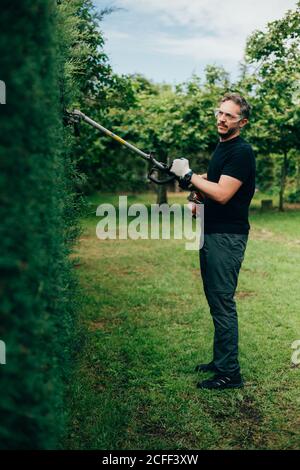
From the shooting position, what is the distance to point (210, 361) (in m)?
4.77

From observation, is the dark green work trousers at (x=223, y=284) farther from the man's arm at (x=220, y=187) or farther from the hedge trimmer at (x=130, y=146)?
the hedge trimmer at (x=130, y=146)

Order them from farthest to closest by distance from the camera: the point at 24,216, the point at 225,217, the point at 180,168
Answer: the point at 225,217, the point at 180,168, the point at 24,216

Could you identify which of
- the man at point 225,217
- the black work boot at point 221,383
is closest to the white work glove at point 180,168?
the man at point 225,217

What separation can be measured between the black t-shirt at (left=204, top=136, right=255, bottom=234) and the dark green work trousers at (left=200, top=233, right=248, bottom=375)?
9cm

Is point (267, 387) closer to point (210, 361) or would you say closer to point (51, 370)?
point (210, 361)

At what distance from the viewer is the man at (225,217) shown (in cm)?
382

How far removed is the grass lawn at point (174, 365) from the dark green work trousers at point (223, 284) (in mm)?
342

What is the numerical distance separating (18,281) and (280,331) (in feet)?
14.4

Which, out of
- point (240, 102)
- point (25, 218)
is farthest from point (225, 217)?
point (25, 218)

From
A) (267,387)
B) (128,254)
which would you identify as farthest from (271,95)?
(267,387)

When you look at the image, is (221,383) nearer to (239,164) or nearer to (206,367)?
(206,367)

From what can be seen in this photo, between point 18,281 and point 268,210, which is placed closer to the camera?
point 18,281

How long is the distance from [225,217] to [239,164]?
1.62ft

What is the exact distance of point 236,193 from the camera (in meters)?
4.00
